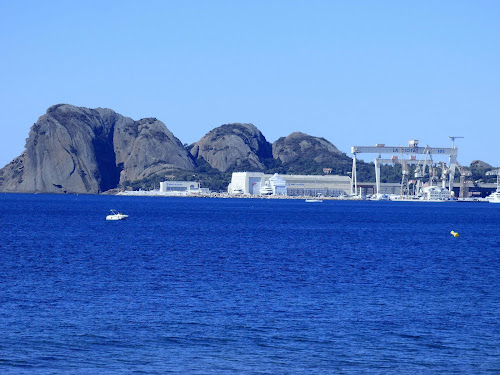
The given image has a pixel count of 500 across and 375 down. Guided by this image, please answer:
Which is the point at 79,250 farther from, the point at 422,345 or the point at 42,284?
the point at 422,345

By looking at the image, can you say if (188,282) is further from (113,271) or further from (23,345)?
(23,345)

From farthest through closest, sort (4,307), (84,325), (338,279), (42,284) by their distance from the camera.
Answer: (338,279), (42,284), (4,307), (84,325)

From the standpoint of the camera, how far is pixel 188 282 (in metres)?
35.5

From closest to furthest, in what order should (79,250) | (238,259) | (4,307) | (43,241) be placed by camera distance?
1. (4,307)
2. (238,259)
3. (79,250)
4. (43,241)

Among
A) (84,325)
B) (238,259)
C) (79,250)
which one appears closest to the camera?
(84,325)

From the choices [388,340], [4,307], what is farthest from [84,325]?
[388,340]

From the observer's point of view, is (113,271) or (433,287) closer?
(433,287)

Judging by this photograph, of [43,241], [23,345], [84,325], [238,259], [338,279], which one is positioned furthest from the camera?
[43,241]

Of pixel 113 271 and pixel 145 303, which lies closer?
pixel 145 303

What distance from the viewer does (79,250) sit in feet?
172

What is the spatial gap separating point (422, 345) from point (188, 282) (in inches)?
562

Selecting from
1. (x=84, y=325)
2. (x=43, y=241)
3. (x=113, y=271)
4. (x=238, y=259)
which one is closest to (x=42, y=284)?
(x=113, y=271)

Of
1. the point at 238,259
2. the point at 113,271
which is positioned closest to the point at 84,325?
the point at 113,271

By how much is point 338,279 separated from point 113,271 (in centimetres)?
1111
